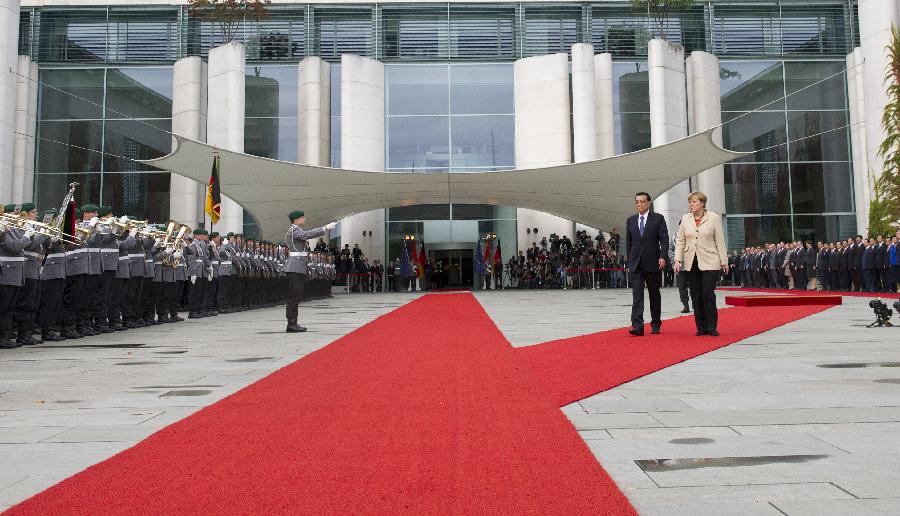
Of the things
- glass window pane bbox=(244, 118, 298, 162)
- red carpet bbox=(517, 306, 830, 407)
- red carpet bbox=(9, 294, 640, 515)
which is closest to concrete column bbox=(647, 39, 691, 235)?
glass window pane bbox=(244, 118, 298, 162)

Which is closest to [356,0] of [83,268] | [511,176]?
[511,176]

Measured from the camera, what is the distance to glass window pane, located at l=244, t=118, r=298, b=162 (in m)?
27.7

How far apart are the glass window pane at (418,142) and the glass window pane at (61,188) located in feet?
38.7

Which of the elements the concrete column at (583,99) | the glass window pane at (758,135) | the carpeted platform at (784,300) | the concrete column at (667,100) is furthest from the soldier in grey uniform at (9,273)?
the glass window pane at (758,135)

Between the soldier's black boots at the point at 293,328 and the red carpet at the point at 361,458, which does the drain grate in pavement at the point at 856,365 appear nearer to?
the red carpet at the point at 361,458

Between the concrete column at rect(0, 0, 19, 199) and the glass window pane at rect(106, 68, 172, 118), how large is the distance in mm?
3350

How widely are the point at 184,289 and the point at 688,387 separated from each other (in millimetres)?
11319

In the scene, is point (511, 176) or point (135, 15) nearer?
point (511, 176)

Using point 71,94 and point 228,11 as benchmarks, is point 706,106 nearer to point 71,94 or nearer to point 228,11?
point 228,11

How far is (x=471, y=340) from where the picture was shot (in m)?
7.00

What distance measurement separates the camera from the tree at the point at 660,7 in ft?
→ 91.6

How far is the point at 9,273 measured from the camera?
7082mm

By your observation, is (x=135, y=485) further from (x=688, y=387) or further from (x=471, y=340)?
(x=471, y=340)

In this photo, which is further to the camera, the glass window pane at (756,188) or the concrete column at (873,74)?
the glass window pane at (756,188)
